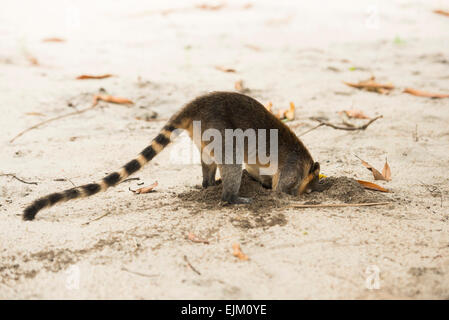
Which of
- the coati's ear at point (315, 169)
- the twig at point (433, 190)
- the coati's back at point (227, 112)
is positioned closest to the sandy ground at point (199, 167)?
the twig at point (433, 190)

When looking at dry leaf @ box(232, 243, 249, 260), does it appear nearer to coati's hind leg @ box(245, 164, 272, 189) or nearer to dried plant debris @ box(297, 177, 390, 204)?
dried plant debris @ box(297, 177, 390, 204)

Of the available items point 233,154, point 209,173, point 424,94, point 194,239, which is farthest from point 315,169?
point 424,94

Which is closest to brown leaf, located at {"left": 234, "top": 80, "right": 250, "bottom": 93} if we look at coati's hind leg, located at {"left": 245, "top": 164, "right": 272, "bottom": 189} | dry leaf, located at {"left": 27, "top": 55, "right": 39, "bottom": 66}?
coati's hind leg, located at {"left": 245, "top": 164, "right": 272, "bottom": 189}

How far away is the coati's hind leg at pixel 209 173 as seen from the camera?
378cm

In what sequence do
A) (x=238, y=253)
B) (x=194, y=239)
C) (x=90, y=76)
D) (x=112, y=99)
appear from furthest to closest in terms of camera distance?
1. (x=90, y=76)
2. (x=112, y=99)
3. (x=194, y=239)
4. (x=238, y=253)

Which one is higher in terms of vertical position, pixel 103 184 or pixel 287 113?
pixel 287 113

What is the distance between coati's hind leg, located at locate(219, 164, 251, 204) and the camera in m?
3.54

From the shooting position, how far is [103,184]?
128 inches

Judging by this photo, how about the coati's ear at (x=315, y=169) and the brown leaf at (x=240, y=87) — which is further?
the brown leaf at (x=240, y=87)

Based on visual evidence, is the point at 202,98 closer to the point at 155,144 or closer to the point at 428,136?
the point at 155,144

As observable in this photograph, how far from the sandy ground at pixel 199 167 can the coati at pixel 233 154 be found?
0.20 meters

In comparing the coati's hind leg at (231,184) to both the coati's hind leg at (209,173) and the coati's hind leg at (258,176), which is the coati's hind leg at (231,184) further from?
the coati's hind leg at (258,176)

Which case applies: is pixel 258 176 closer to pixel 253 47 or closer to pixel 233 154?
pixel 233 154

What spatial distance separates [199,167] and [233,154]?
3.29ft
